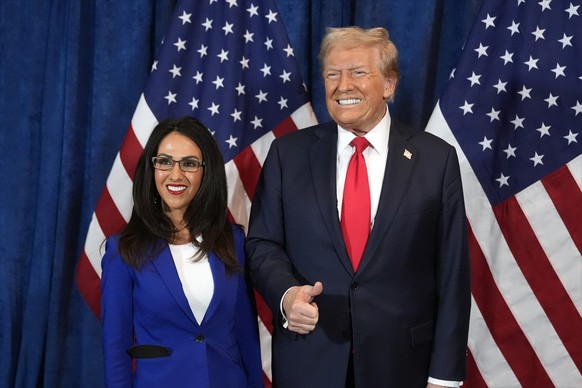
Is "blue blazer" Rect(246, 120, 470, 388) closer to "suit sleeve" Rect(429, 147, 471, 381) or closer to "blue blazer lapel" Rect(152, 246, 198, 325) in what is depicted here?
"suit sleeve" Rect(429, 147, 471, 381)

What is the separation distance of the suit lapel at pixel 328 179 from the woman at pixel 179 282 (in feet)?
0.93

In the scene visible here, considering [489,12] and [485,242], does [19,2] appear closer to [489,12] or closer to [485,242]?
[489,12]

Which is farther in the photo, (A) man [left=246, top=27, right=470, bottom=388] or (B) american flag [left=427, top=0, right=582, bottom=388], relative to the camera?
(B) american flag [left=427, top=0, right=582, bottom=388]

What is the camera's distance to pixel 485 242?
2.75 m

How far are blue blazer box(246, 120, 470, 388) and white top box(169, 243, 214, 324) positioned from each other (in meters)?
0.13

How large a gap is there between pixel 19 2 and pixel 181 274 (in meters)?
1.81

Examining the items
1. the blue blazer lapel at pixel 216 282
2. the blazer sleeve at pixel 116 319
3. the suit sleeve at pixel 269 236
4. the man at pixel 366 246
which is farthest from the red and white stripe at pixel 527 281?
the blazer sleeve at pixel 116 319

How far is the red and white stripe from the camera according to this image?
267 centimetres

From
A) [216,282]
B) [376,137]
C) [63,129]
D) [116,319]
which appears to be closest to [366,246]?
[376,137]

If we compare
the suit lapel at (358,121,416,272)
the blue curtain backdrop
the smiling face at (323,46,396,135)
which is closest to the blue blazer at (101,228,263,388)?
the suit lapel at (358,121,416,272)

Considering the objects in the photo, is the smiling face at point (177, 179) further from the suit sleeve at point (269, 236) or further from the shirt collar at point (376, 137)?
the shirt collar at point (376, 137)

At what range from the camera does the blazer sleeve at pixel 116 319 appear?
6.64 feet

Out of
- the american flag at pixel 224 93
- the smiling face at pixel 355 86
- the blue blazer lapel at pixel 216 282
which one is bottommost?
the blue blazer lapel at pixel 216 282

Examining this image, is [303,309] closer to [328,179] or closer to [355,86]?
[328,179]
